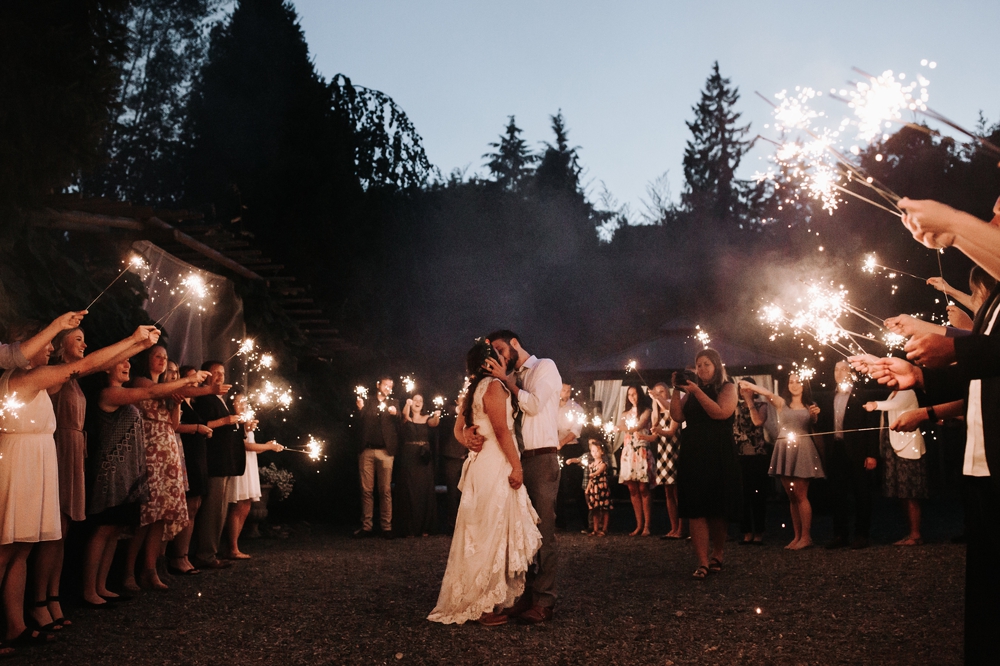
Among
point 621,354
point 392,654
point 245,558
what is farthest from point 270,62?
point 392,654

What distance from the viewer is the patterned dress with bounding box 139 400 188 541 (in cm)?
714

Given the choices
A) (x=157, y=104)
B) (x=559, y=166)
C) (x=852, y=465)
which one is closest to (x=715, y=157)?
(x=559, y=166)

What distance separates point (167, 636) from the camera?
5539 mm

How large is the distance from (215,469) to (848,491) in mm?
7065

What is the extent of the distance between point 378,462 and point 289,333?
2324mm

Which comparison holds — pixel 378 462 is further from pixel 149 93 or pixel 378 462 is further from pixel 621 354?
pixel 149 93

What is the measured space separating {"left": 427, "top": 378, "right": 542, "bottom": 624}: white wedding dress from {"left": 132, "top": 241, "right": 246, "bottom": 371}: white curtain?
4.28 meters

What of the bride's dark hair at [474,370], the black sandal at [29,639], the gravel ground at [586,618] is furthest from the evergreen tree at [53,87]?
the bride's dark hair at [474,370]

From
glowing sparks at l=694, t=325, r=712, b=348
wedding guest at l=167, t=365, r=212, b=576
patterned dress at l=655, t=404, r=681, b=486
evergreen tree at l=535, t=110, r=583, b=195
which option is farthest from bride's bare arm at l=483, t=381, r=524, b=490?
evergreen tree at l=535, t=110, r=583, b=195

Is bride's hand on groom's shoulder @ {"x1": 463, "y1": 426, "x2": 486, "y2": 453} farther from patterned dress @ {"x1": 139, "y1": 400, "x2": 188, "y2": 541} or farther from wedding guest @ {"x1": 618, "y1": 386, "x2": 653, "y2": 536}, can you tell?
wedding guest @ {"x1": 618, "y1": 386, "x2": 653, "y2": 536}

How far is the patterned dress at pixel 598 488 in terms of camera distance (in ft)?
39.0

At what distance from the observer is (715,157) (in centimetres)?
4700

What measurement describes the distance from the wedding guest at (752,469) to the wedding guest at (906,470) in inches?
55.3

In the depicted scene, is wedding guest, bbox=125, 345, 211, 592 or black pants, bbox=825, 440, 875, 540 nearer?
wedding guest, bbox=125, 345, 211, 592
